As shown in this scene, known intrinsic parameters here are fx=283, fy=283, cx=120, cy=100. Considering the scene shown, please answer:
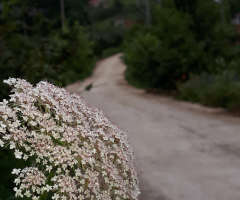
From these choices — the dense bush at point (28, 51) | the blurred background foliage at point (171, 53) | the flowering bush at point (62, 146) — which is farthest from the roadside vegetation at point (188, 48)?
the flowering bush at point (62, 146)

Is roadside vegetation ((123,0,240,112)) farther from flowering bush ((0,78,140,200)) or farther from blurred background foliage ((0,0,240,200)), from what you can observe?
flowering bush ((0,78,140,200))

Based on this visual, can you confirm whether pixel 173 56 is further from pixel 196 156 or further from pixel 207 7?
pixel 196 156

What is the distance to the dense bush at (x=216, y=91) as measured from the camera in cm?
776

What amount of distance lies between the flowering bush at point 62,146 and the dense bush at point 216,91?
6.10 m

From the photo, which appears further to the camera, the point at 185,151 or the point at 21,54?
the point at 185,151

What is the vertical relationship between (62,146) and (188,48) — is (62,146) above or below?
above

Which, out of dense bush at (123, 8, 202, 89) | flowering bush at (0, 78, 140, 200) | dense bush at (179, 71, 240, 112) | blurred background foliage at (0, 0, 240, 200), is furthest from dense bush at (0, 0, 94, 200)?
dense bush at (123, 8, 202, 89)

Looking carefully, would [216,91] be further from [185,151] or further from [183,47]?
[185,151]

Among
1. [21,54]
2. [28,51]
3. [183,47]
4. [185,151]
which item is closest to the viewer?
[21,54]

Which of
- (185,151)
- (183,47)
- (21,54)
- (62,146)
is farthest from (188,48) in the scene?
(62,146)

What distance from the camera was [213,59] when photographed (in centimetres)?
1084

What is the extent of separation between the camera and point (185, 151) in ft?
15.2

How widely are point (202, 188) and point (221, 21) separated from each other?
10071mm

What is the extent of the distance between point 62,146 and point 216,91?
718 centimetres
